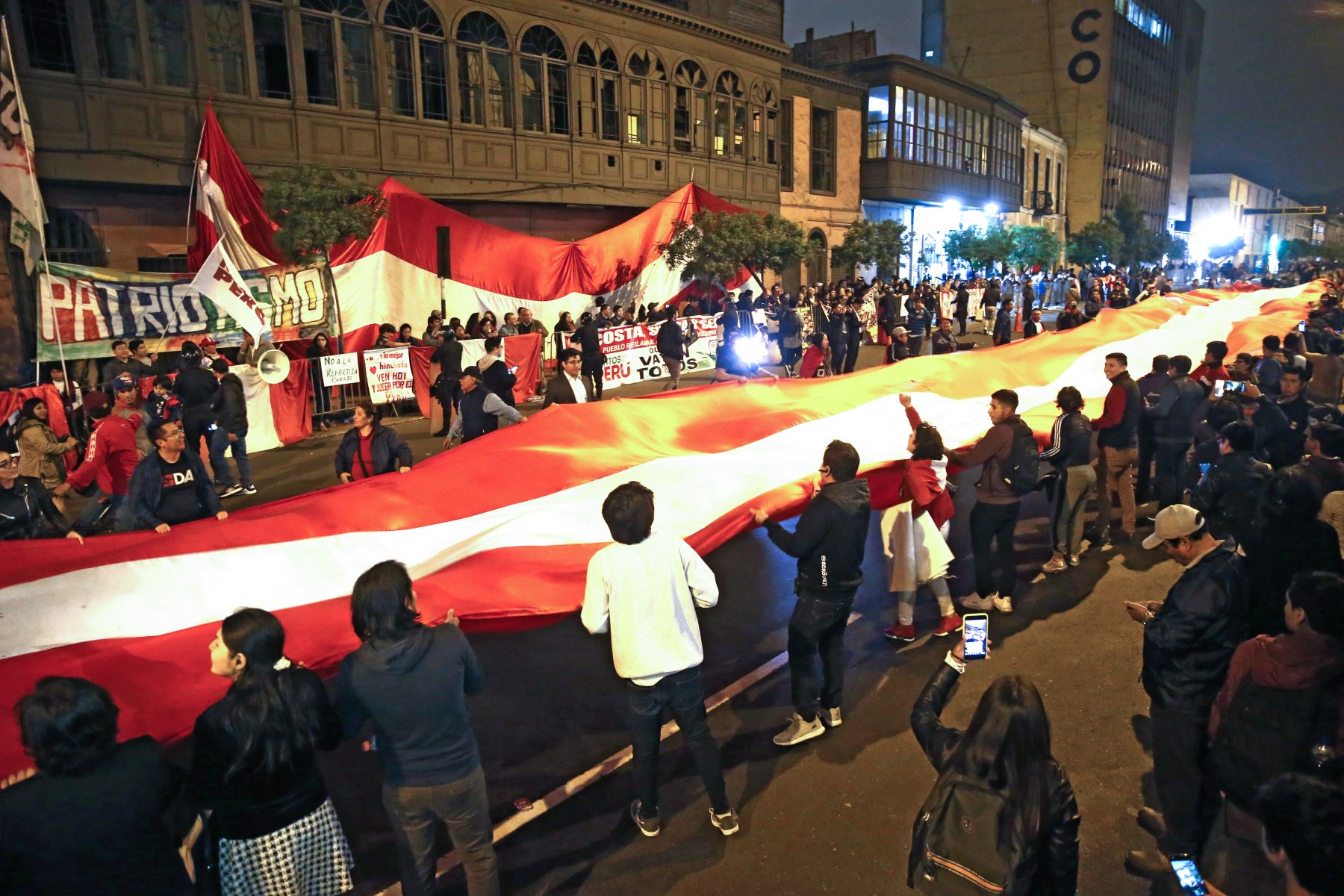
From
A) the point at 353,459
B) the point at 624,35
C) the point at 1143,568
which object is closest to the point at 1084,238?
the point at 624,35

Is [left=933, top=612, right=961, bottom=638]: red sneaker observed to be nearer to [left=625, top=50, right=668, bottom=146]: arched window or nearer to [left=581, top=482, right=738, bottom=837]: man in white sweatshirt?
[left=581, top=482, right=738, bottom=837]: man in white sweatshirt

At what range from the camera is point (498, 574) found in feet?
17.1

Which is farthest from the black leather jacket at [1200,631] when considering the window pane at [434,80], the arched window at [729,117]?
the arched window at [729,117]

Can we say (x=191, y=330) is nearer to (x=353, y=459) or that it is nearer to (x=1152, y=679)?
(x=353, y=459)

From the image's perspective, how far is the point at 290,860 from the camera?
327cm

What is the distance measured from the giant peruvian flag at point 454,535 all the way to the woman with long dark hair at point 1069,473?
557 mm

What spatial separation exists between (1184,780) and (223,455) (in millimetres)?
10612

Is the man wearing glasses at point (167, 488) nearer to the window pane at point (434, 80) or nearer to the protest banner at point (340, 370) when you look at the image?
the protest banner at point (340, 370)

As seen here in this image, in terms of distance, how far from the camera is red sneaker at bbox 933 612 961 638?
684 cm

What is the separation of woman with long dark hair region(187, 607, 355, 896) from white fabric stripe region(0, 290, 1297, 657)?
1.44 m

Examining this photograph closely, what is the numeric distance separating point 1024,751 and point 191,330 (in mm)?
14094

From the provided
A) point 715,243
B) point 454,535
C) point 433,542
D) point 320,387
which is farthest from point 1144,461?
point 715,243

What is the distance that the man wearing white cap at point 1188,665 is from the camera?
13.0 feet

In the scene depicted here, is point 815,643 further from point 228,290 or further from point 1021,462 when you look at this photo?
point 228,290
